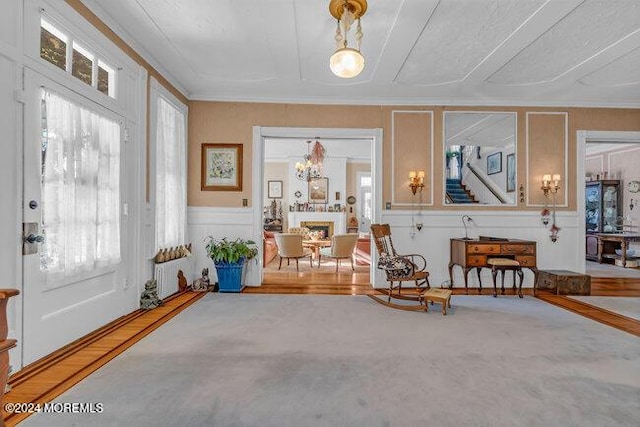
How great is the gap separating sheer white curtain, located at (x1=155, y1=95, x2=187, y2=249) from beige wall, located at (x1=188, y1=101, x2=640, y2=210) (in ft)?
1.04

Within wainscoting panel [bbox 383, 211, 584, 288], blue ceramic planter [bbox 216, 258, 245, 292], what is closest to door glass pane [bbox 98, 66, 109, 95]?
blue ceramic planter [bbox 216, 258, 245, 292]

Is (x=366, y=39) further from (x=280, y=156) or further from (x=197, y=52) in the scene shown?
(x=280, y=156)

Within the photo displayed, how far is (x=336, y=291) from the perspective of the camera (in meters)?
5.09

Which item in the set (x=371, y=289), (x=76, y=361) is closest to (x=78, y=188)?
(x=76, y=361)

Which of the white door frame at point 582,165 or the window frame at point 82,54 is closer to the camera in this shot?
the window frame at point 82,54

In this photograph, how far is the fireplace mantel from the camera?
11.2m

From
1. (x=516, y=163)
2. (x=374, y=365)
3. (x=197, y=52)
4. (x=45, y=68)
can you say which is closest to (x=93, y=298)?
(x=45, y=68)

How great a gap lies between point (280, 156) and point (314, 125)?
6009mm

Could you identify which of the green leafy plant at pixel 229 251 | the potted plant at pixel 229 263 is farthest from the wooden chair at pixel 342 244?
the potted plant at pixel 229 263

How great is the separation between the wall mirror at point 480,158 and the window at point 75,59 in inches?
190

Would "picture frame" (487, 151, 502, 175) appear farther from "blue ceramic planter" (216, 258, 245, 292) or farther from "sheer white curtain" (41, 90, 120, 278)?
"sheer white curtain" (41, 90, 120, 278)

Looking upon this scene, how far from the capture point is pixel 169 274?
4.56 metres

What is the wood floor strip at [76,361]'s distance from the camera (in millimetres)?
2115

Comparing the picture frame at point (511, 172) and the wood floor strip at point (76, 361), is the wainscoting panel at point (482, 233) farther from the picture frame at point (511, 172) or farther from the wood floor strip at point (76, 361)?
the wood floor strip at point (76, 361)
